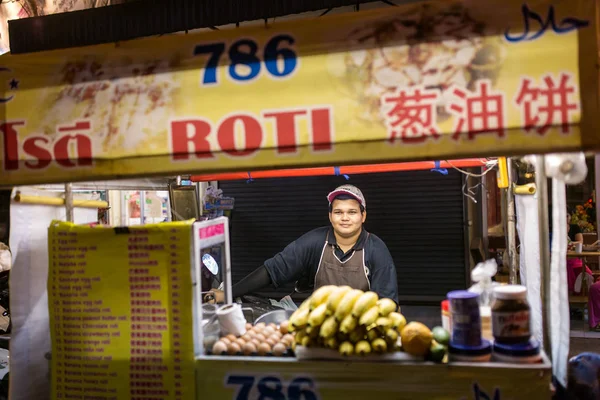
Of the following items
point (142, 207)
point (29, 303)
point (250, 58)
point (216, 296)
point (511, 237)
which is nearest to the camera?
point (250, 58)

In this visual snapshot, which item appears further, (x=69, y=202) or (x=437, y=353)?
(x=69, y=202)

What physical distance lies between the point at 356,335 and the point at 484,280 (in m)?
0.90

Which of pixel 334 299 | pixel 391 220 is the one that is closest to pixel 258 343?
pixel 334 299

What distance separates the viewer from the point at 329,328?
9.04 feet

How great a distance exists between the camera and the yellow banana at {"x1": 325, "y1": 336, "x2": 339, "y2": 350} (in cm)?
276

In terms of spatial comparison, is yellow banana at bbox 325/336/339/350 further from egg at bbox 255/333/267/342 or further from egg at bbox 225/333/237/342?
egg at bbox 225/333/237/342

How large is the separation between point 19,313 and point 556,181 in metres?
3.67

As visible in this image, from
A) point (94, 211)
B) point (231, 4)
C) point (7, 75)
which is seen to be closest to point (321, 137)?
point (7, 75)

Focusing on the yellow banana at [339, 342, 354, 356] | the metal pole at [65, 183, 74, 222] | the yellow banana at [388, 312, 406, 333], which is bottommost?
the yellow banana at [339, 342, 354, 356]

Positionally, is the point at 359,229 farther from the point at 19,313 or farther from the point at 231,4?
the point at 19,313

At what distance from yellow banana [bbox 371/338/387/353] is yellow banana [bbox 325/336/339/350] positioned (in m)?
0.22

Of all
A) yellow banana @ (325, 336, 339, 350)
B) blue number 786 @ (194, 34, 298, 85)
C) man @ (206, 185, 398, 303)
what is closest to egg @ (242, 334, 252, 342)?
yellow banana @ (325, 336, 339, 350)

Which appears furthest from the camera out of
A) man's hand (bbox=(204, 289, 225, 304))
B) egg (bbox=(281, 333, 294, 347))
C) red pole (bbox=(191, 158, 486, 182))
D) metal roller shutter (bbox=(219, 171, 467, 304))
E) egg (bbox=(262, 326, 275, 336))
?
metal roller shutter (bbox=(219, 171, 467, 304))

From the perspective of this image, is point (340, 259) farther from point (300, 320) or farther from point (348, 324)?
point (348, 324)
